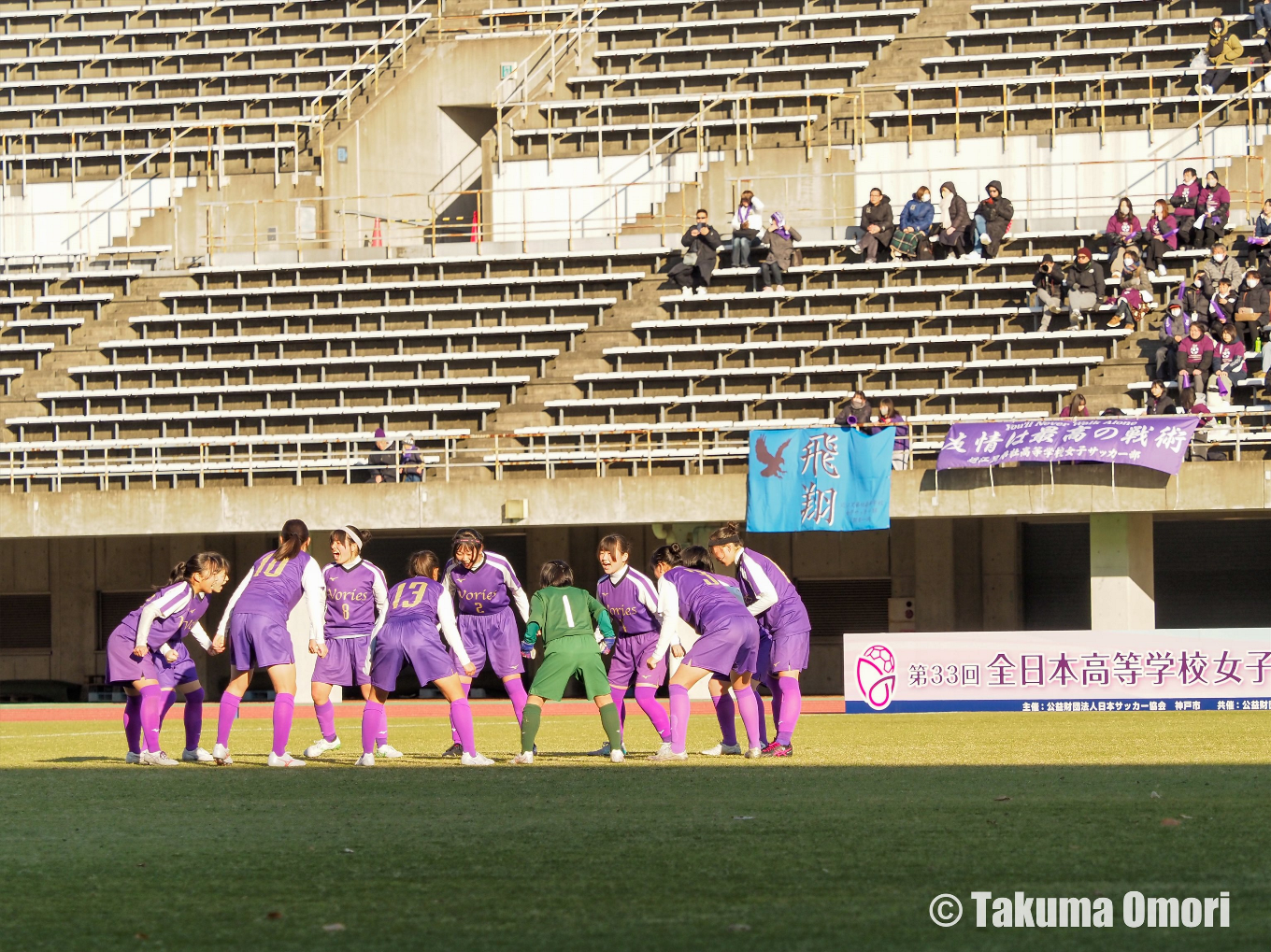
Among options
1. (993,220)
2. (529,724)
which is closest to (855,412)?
(993,220)

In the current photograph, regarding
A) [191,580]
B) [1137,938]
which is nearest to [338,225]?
[191,580]

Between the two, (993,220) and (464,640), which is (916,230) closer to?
(993,220)

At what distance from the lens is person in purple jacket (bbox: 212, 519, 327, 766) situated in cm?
1207

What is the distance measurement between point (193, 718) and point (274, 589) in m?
1.31

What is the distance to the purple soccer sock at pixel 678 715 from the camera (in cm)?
1192

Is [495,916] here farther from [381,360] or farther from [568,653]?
[381,360]

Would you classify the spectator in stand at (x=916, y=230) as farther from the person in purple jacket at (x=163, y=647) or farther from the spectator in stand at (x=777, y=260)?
the person in purple jacket at (x=163, y=647)

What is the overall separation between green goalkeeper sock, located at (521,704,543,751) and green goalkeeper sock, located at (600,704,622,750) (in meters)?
0.47

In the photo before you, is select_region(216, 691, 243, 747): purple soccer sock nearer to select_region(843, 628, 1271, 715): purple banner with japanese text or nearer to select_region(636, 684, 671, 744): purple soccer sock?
select_region(636, 684, 671, 744): purple soccer sock

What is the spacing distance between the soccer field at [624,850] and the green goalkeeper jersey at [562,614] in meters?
0.92

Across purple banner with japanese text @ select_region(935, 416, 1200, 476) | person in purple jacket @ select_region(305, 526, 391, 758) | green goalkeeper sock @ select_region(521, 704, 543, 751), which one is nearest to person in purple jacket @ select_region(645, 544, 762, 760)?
green goalkeeper sock @ select_region(521, 704, 543, 751)

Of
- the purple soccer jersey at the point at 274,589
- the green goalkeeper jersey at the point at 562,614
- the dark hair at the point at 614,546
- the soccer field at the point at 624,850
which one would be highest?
the dark hair at the point at 614,546

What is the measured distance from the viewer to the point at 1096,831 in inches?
298

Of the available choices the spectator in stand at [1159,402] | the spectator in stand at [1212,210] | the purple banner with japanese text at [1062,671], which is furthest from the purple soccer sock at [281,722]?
the spectator in stand at [1212,210]
